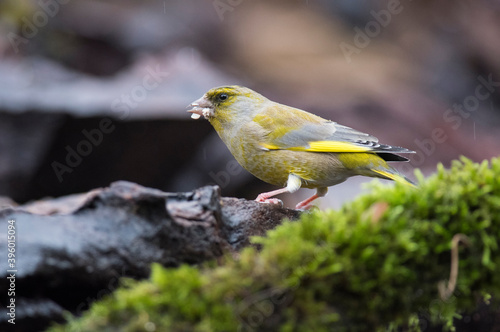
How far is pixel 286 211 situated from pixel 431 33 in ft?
30.8

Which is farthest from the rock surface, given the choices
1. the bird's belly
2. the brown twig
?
the bird's belly

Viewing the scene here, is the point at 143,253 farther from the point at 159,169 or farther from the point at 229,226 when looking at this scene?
the point at 159,169

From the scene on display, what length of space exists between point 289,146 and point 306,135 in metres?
0.21

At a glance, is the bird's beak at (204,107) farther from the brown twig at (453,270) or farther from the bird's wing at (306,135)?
the brown twig at (453,270)

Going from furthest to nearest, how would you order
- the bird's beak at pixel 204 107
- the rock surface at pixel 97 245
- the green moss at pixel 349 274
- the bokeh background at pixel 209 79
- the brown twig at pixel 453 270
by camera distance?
the bokeh background at pixel 209 79 → the bird's beak at pixel 204 107 → the rock surface at pixel 97 245 → the brown twig at pixel 453 270 → the green moss at pixel 349 274

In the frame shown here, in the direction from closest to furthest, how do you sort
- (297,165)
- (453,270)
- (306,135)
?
(453,270), (297,165), (306,135)

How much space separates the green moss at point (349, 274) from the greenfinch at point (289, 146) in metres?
2.24

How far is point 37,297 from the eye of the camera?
309 centimetres

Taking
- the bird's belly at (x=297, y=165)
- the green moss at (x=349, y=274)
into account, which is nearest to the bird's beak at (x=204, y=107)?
the bird's belly at (x=297, y=165)

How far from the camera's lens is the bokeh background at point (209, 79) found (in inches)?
332

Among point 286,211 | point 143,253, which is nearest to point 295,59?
point 286,211

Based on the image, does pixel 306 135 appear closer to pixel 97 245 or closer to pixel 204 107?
pixel 204 107

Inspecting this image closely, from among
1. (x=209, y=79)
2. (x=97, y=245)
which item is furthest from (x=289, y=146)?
(x=209, y=79)

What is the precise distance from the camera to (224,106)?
17.7ft
